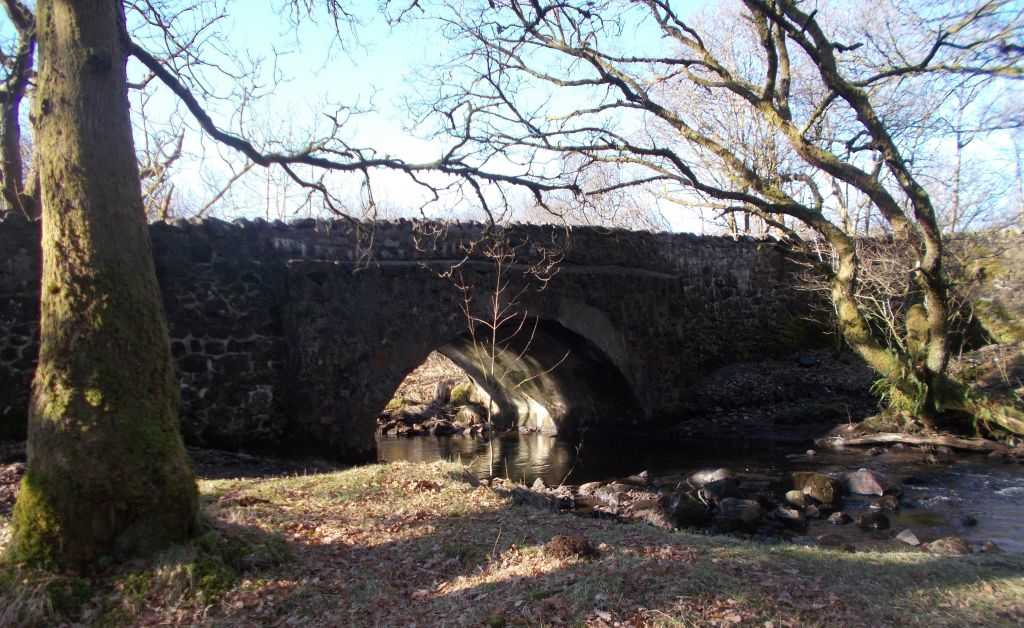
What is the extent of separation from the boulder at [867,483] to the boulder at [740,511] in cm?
152

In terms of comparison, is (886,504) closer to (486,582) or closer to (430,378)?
(486,582)

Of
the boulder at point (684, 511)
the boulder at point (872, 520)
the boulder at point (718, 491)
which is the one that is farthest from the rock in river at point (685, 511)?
the boulder at point (872, 520)

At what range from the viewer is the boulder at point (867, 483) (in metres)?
8.55

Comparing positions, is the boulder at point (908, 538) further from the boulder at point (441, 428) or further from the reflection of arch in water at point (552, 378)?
the boulder at point (441, 428)

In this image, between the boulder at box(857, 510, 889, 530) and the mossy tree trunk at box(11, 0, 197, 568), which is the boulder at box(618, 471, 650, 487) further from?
the mossy tree trunk at box(11, 0, 197, 568)

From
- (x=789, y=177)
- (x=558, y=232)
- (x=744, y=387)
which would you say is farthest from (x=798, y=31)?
(x=744, y=387)

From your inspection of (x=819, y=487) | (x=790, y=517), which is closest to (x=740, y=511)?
(x=790, y=517)

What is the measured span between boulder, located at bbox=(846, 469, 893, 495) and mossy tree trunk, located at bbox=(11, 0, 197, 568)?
24.2 feet

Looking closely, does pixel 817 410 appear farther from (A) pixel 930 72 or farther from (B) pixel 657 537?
(B) pixel 657 537

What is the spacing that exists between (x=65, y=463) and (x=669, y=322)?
1156cm

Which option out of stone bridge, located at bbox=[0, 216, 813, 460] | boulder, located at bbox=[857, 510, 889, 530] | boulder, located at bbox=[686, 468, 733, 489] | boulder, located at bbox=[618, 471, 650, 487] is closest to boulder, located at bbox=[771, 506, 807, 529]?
boulder, located at bbox=[857, 510, 889, 530]

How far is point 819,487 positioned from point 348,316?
6065 mm

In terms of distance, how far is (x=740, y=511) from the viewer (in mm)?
7805

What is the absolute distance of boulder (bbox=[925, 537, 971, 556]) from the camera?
229 inches
